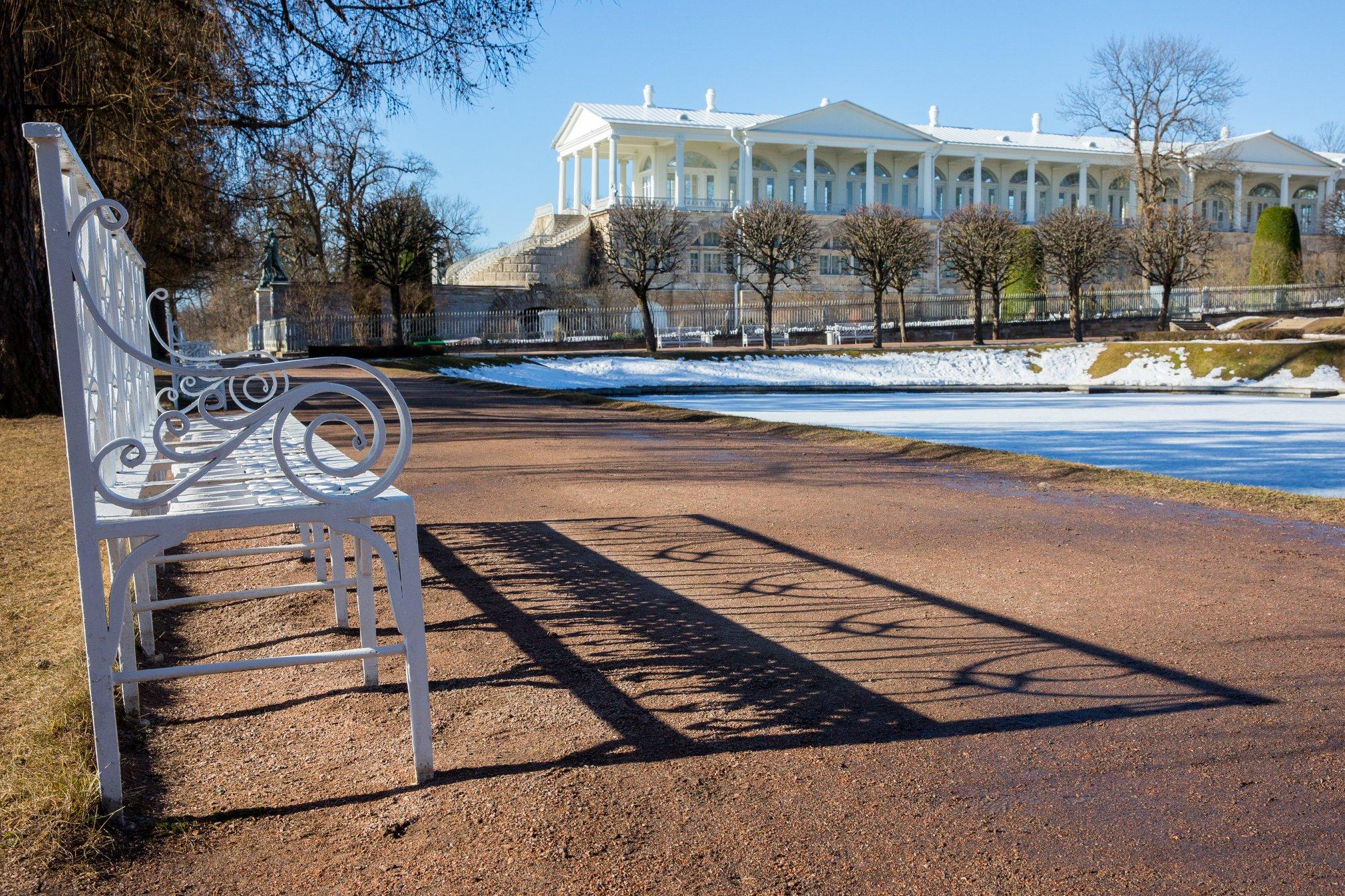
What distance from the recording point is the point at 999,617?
4414mm

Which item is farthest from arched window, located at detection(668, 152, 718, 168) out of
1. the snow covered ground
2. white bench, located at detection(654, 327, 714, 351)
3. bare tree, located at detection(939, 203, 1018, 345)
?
the snow covered ground

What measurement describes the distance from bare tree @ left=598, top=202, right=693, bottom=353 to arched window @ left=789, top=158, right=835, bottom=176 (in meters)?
26.7

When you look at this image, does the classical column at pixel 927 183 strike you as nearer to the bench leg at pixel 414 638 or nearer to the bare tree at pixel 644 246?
the bare tree at pixel 644 246

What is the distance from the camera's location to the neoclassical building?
2425 inches

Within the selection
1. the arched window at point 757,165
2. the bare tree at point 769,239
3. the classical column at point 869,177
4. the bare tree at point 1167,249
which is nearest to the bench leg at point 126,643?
the bare tree at point 769,239

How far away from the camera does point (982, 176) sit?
73.6 meters

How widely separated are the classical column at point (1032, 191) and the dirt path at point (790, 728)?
68.4 m

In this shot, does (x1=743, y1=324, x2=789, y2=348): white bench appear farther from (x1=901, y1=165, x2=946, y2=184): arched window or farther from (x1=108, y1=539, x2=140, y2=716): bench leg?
(x1=108, y1=539, x2=140, y2=716): bench leg

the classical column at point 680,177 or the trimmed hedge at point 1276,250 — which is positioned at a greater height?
the classical column at point 680,177

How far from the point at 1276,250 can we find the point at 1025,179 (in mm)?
24988

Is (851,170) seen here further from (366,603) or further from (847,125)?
(366,603)

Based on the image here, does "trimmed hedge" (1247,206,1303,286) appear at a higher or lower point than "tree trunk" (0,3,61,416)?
higher

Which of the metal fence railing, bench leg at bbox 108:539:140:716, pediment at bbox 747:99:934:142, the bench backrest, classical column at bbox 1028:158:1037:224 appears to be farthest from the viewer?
classical column at bbox 1028:158:1037:224

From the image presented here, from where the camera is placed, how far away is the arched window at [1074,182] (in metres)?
76.6
